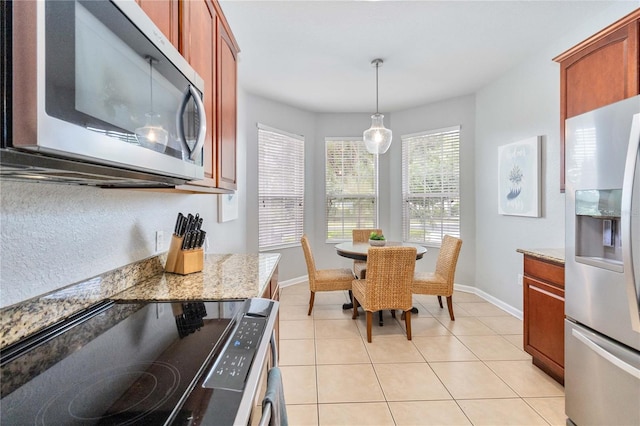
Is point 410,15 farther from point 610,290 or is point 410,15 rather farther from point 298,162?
point 298,162

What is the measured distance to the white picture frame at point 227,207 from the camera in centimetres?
309

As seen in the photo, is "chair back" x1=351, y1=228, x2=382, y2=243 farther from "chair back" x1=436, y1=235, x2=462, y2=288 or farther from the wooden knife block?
the wooden knife block

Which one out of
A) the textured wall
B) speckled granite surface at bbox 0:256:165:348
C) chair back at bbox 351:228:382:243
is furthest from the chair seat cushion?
speckled granite surface at bbox 0:256:165:348

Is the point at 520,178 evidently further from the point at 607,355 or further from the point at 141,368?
the point at 141,368

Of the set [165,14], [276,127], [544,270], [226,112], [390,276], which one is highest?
[276,127]

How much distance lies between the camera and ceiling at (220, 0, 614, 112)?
2.38 metres

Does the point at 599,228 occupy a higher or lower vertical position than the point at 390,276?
higher

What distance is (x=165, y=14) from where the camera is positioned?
1112mm

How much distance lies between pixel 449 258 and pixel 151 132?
123 inches

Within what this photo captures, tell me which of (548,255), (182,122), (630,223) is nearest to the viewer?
(182,122)

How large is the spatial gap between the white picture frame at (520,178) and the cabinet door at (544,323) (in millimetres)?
1126

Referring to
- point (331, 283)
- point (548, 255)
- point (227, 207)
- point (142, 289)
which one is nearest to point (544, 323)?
point (548, 255)

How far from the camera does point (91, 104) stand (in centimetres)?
61

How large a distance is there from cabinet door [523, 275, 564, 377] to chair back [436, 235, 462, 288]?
779mm
